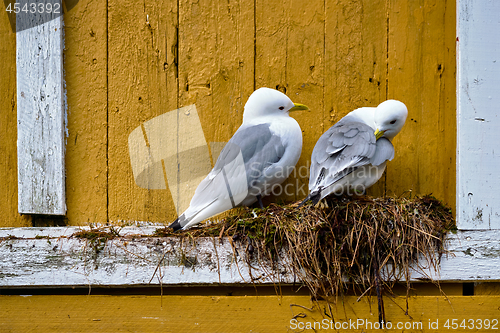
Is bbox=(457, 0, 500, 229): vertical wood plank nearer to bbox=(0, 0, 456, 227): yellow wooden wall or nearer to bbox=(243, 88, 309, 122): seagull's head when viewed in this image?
bbox=(0, 0, 456, 227): yellow wooden wall

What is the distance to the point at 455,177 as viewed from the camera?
5.46 feet

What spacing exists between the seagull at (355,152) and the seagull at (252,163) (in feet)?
0.47

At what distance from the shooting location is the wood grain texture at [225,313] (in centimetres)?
149

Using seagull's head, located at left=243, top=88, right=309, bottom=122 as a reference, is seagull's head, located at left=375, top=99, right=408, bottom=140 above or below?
below

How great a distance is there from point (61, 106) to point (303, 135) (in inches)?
47.1

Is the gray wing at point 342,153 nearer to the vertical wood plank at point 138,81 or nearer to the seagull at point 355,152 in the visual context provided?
the seagull at point 355,152

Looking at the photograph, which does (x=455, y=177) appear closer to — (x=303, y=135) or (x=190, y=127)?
(x=303, y=135)

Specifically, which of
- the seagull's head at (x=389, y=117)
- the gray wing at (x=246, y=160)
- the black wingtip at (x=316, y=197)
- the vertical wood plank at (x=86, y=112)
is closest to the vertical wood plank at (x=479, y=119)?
the seagull's head at (x=389, y=117)

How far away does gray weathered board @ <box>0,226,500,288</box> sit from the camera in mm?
1493

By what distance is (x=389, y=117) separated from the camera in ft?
5.24

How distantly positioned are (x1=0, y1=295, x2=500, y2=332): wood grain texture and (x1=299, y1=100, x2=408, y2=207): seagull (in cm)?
46

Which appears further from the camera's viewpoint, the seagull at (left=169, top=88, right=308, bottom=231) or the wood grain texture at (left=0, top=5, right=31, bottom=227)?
the wood grain texture at (left=0, top=5, right=31, bottom=227)

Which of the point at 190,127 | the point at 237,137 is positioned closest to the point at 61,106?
the point at 190,127

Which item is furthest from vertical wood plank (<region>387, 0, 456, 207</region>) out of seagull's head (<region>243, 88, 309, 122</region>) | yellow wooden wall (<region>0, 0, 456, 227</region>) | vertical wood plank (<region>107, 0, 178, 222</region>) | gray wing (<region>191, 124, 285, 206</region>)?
vertical wood plank (<region>107, 0, 178, 222</region>)
